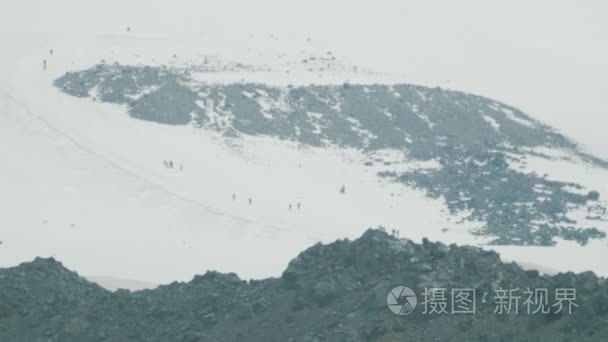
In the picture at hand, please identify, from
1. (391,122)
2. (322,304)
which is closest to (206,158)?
(391,122)

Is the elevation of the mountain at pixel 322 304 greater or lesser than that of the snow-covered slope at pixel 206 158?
lesser

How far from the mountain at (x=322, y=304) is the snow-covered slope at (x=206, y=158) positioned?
9.13 meters

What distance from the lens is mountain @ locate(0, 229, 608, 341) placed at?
17969mm

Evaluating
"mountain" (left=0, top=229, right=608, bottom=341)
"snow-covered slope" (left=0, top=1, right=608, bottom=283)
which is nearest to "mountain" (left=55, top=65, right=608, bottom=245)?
"snow-covered slope" (left=0, top=1, right=608, bottom=283)

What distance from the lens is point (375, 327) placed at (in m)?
18.5

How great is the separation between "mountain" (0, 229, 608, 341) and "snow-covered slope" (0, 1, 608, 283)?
9.13 m

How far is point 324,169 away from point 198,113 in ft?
21.9

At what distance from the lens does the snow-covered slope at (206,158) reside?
34.1 metres

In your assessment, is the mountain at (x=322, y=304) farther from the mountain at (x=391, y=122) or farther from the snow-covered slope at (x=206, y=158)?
the mountain at (x=391, y=122)

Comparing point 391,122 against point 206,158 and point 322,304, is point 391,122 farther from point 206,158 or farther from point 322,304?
point 322,304

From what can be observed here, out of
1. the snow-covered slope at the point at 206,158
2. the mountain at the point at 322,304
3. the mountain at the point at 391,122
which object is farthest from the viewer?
the mountain at the point at 391,122

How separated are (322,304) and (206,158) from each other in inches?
894

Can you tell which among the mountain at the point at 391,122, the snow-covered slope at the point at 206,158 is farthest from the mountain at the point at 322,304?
the mountain at the point at 391,122

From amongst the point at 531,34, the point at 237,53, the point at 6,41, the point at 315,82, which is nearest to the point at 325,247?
the point at 315,82
